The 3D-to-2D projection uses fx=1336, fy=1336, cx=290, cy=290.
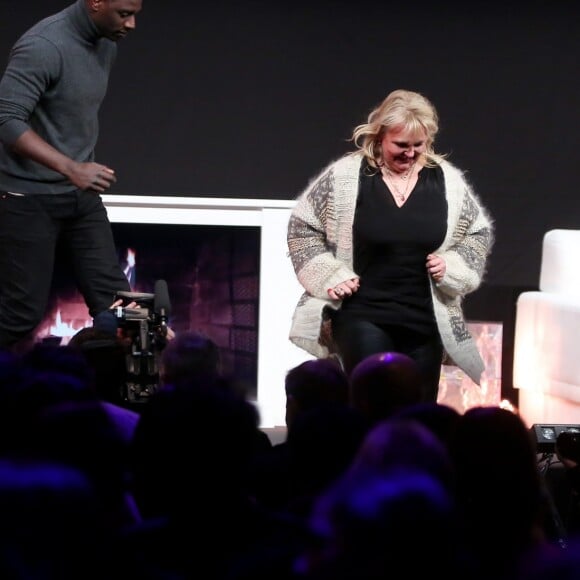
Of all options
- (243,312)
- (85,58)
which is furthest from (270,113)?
(85,58)

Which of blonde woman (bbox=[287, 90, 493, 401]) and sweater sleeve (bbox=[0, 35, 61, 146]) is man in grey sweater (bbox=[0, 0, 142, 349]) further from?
blonde woman (bbox=[287, 90, 493, 401])

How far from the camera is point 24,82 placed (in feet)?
12.8

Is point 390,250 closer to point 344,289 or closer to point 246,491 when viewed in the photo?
point 344,289

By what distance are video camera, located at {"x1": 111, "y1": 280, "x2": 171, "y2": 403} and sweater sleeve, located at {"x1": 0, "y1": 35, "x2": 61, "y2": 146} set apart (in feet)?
1.88

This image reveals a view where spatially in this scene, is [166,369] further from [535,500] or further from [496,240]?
[496,240]

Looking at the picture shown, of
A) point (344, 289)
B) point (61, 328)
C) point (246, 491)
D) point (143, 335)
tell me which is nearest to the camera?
point (246, 491)

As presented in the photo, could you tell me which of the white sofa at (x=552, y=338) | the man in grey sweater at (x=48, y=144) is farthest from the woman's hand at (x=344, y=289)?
the white sofa at (x=552, y=338)

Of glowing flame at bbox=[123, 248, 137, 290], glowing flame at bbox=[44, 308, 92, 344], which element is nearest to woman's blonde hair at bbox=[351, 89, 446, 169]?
glowing flame at bbox=[123, 248, 137, 290]

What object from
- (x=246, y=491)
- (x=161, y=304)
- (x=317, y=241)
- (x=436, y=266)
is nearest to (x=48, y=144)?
(x=161, y=304)

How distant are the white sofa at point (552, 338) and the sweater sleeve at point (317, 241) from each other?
5.36 ft

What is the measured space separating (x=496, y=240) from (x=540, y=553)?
4585 mm

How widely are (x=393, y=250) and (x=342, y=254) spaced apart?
6.2 inches

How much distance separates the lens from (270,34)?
582cm

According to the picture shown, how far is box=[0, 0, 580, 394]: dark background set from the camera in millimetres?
5777
